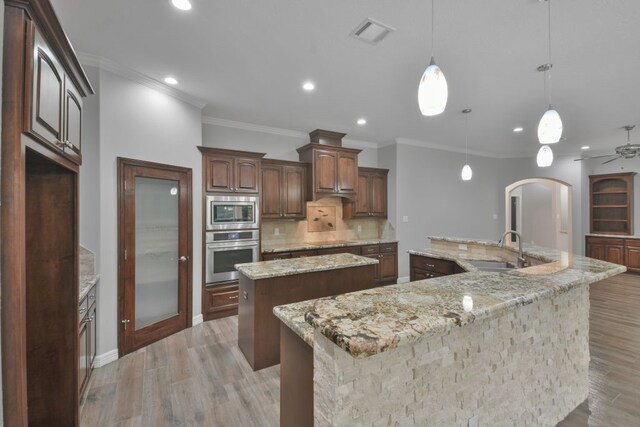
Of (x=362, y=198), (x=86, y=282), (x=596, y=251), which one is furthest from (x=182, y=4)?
(x=596, y=251)

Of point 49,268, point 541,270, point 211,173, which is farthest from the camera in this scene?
point 211,173

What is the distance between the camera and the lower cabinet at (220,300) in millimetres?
3816

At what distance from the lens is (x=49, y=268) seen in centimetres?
158

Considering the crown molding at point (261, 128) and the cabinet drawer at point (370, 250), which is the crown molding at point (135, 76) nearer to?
the crown molding at point (261, 128)

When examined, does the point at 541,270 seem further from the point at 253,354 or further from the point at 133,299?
the point at 133,299

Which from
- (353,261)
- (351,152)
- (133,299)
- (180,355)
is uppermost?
(351,152)

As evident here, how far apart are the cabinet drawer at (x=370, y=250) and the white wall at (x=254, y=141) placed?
6.73 feet

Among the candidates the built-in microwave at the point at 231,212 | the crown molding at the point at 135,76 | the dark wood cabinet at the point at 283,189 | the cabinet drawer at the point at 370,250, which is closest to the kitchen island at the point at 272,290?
the built-in microwave at the point at 231,212

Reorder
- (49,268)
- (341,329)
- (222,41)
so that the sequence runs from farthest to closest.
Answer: (222,41) < (49,268) < (341,329)

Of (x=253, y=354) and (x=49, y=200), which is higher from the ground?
(x=49, y=200)

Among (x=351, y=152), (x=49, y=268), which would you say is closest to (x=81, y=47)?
(x=49, y=268)

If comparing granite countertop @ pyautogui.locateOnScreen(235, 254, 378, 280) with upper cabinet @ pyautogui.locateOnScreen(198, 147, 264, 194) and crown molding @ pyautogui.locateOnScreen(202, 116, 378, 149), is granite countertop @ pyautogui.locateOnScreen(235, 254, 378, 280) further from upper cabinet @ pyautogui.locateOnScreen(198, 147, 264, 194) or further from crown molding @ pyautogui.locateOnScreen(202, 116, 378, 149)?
crown molding @ pyautogui.locateOnScreen(202, 116, 378, 149)

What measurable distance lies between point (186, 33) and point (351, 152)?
130 inches

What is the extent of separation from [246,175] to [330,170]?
151 centimetres
